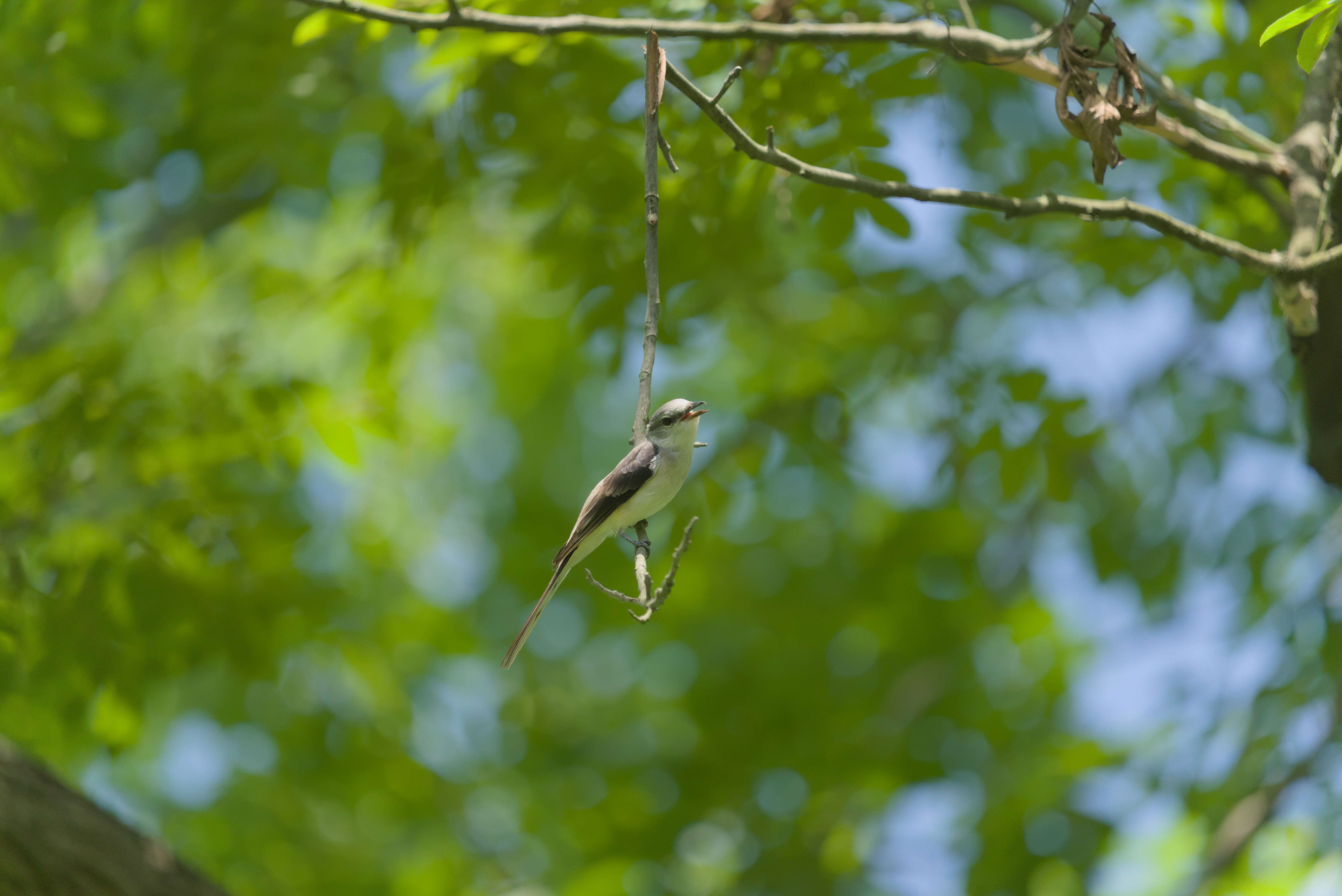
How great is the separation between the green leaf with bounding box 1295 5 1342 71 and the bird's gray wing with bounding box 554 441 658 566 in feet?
7.19

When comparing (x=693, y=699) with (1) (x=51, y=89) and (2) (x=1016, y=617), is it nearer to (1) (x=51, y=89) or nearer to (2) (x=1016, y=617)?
(2) (x=1016, y=617)

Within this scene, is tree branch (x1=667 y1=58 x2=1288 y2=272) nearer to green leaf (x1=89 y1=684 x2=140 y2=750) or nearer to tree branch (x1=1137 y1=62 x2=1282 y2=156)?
tree branch (x1=1137 y1=62 x2=1282 y2=156)

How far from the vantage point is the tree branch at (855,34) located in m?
3.38

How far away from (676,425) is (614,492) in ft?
1.47

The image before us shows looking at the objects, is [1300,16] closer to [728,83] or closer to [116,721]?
[728,83]

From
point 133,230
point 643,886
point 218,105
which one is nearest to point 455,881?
point 643,886

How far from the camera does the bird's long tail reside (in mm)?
2859

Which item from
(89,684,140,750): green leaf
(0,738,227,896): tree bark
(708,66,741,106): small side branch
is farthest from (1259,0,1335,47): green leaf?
(89,684,140,750): green leaf

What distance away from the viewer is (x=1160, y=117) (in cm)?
362

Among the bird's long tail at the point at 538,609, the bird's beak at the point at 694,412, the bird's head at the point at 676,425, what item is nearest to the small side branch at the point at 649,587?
the bird's long tail at the point at 538,609

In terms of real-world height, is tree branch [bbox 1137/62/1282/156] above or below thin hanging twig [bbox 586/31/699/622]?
above

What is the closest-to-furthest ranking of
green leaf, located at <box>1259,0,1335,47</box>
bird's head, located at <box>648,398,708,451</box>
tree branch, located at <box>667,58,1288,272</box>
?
1. green leaf, located at <box>1259,0,1335,47</box>
2. tree branch, located at <box>667,58,1288,272</box>
3. bird's head, located at <box>648,398,708,451</box>

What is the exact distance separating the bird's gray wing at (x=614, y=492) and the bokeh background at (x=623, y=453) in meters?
1.74

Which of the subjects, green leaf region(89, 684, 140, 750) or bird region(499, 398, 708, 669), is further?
green leaf region(89, 684, 140, 750)
